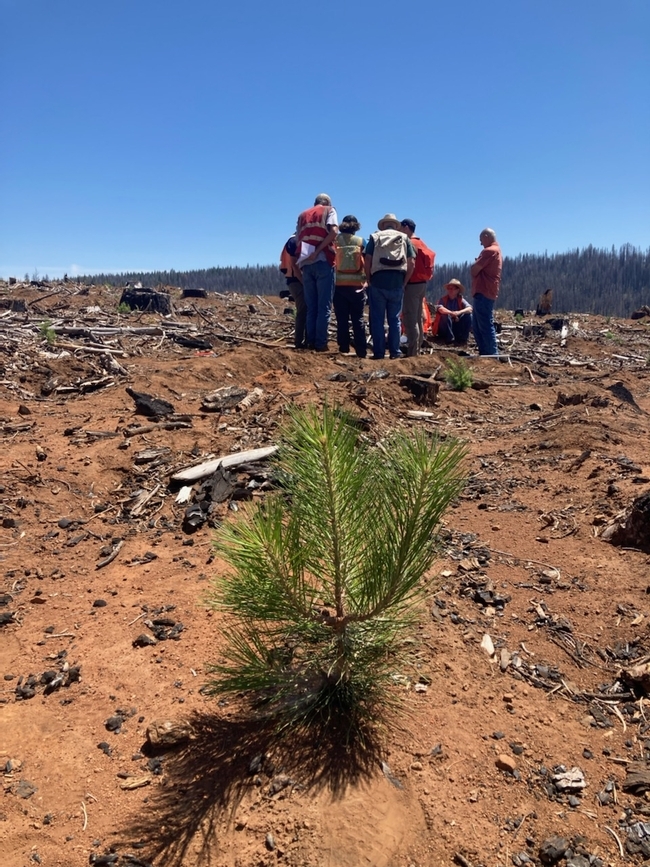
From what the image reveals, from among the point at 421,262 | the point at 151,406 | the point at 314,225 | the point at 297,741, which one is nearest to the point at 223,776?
the point at 297,741

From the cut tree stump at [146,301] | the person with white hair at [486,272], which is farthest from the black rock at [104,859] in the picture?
the cut tree stump at [146,301]

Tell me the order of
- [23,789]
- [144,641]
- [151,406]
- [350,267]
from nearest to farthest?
[23,789]
[144,641]
[151,406]
[350,267]

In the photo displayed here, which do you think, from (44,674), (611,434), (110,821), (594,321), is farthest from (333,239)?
(594,321)

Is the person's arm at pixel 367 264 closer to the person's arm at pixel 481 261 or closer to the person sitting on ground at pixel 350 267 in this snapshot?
the person sitting on ground at pixel 350 267

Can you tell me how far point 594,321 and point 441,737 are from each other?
69.4ft

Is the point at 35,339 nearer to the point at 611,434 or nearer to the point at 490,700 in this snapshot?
the point at 611,434

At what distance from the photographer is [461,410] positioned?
7.16 meters

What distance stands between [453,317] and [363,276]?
3748 mm

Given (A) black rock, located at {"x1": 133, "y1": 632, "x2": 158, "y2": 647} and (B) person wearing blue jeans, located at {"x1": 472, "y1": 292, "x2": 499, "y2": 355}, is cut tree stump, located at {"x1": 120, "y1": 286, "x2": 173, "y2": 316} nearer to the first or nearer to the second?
(B) person wearing blue jeans, located at {"x1": 472, "y1": 292, "x2": 499, "y2": 355}

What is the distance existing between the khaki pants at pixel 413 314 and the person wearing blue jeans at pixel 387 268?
1.44 ft

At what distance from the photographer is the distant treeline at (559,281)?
51625 millimetres

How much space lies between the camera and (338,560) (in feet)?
6.31

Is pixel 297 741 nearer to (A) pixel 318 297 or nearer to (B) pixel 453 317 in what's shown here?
(A) pixel 318 297

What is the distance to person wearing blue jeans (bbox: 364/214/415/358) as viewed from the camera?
802 cm
